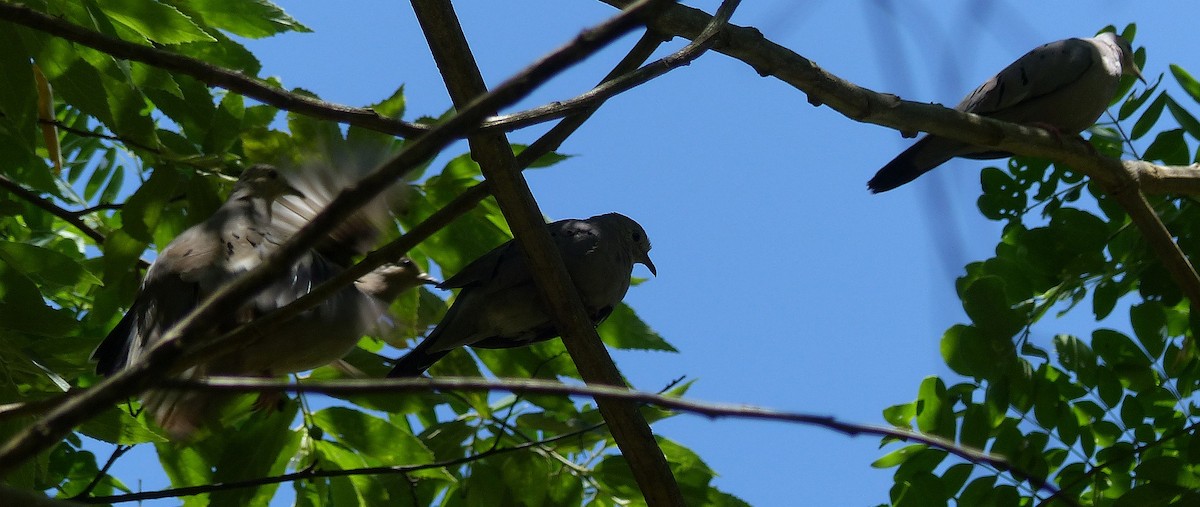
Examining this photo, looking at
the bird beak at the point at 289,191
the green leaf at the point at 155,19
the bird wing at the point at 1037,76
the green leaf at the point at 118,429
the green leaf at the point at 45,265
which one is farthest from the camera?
the bird wing at the point at 1037,76

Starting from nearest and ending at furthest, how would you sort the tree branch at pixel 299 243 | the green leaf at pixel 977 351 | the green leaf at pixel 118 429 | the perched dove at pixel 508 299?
the tree branch at pixel 299 243, the green leaf at pixel 118 429, the green leaf at pixel 977 351, the perched dove at pixel 508 299

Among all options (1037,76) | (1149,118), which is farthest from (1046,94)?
(1149,118)

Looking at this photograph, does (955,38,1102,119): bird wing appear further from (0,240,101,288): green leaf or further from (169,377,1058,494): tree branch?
(169,377,1058,494): tree branch

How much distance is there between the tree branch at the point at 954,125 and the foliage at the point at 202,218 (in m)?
0.97

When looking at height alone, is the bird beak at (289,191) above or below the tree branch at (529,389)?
above

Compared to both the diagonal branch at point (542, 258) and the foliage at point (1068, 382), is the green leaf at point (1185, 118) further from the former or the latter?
the diagonal branch at point (542, 258)

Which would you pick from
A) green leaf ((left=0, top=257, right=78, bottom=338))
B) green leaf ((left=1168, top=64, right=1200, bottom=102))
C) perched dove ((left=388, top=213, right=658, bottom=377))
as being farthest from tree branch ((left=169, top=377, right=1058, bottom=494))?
green leaf ((left=1168, top=64, right=1200, bottom=102))

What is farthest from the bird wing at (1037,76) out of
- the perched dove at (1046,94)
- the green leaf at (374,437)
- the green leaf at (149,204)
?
the green leaf at (149,204)

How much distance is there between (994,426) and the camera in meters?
3.82

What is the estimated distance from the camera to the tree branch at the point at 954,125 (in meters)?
3.49

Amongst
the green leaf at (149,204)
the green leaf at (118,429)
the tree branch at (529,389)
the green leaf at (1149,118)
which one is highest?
the green leaf at (1149,118)

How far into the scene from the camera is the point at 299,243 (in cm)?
124

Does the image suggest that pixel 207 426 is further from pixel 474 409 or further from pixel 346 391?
pixel 346 391

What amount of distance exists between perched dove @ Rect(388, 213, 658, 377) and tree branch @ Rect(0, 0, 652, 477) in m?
→ 2.49
